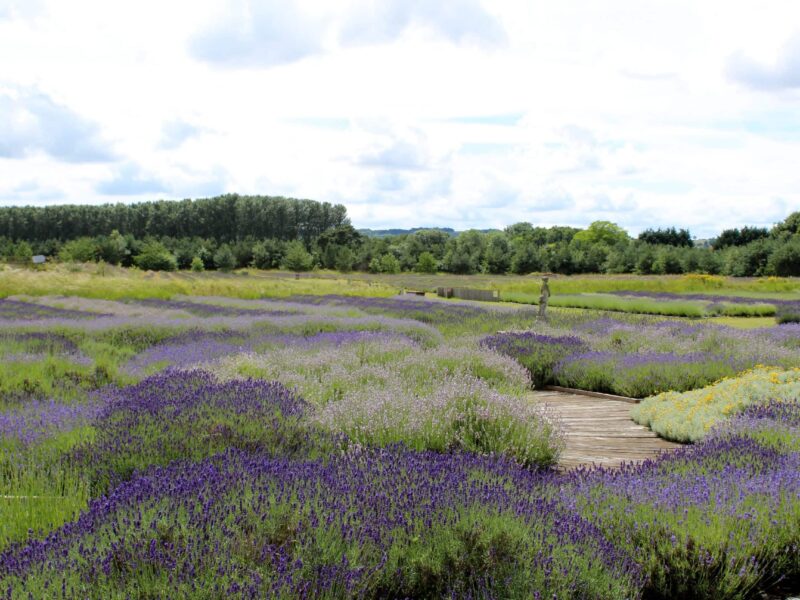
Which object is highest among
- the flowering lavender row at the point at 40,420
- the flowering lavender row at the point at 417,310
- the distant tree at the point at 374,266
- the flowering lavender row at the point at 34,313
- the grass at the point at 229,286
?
the distant tree at the point at 374,266

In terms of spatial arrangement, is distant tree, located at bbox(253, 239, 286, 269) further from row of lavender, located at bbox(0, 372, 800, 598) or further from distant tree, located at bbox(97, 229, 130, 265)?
row of lavender, located at bbox(0, 372, 800, 598)

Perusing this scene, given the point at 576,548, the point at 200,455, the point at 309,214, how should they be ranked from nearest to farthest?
the point at 576,548 < the point at 200,455 < the point at 309,214

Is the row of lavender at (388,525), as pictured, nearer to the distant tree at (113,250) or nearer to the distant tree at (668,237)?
the distant tree at (113,250)

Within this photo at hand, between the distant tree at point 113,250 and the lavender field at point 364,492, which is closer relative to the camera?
the lavender field at point 364,492

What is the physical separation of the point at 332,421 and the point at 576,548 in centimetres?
278

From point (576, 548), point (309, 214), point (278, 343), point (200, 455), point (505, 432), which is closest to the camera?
point (576, 548)

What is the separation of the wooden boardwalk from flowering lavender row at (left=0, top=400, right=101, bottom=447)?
4016mm

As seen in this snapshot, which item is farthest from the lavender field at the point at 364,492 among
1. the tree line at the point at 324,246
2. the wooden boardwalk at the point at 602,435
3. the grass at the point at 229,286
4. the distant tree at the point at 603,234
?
the distant tree at the point at 603,234

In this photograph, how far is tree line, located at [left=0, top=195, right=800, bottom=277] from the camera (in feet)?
173

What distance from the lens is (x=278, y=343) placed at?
1065 cm

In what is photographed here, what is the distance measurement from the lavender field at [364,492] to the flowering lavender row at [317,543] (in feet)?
0.04

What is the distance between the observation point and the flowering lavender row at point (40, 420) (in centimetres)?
480

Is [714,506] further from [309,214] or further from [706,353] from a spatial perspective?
[309,214]

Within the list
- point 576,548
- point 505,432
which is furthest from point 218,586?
point 505,432
